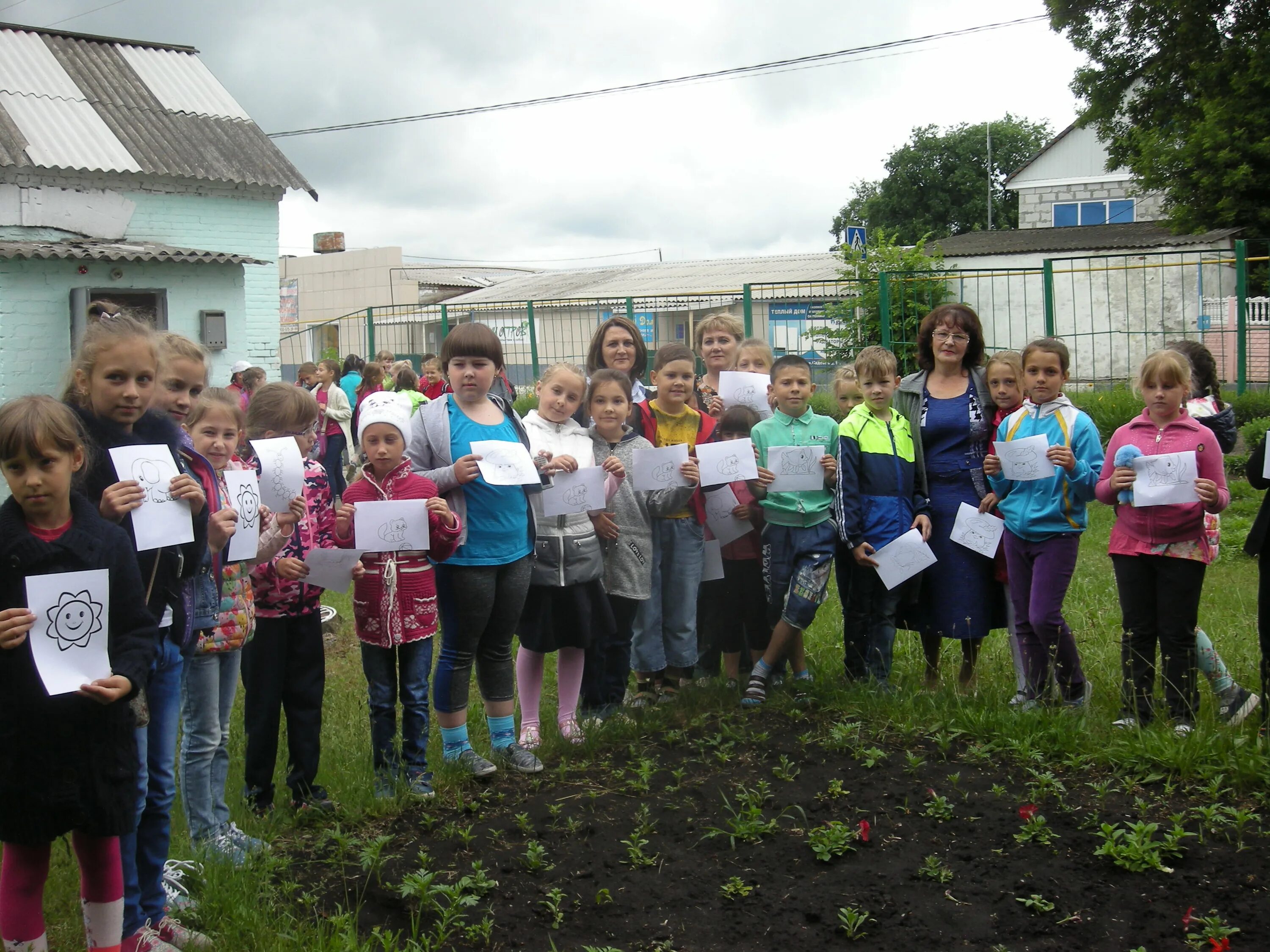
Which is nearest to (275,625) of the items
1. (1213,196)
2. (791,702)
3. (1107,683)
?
(791,702)

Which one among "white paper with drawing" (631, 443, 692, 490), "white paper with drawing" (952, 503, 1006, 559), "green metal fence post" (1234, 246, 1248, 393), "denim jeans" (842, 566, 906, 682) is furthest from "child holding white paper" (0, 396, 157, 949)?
"green metal fence post" (1234, 246, 1248, 393)

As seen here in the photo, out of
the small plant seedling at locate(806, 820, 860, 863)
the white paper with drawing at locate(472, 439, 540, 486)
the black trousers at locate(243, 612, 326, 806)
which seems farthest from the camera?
the white paper with drawing at locate(472, 439, 540, 486)

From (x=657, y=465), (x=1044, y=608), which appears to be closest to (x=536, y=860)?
Answer: (x=657, y=465)

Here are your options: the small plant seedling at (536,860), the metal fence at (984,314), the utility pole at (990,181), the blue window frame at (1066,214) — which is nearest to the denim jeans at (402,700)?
the small plant seedling at (536,860)

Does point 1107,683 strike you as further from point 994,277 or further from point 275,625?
point 994,277

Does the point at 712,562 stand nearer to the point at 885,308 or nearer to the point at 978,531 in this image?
the point at 978,531

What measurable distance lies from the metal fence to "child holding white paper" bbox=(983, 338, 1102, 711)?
6389 mm

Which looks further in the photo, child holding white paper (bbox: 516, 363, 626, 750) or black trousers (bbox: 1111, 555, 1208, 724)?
child holding white paper (bbox: 516, 363, 626, 750)

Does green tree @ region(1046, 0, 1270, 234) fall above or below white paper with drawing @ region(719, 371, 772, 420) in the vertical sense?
above

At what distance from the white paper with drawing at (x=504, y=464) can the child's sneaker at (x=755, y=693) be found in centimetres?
162

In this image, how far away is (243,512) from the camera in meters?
3.88

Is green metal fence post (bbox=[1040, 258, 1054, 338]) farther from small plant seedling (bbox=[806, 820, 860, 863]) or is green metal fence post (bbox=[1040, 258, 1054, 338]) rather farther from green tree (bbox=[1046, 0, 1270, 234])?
green tree (bbox=[1046, 0, 1270, 234])

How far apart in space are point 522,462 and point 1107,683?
3110mm

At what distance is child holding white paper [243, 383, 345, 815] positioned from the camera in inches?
168
